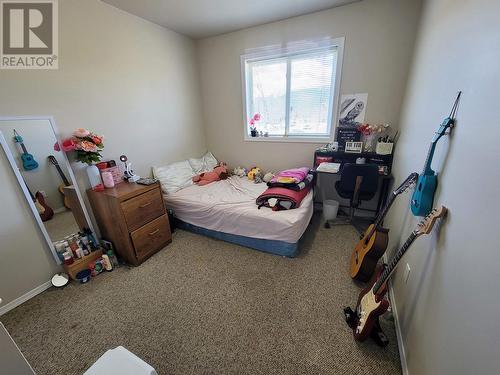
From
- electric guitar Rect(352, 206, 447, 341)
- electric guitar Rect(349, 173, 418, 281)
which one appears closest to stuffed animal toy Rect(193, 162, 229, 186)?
electric guitar Rect(349, 173, 418, 281)

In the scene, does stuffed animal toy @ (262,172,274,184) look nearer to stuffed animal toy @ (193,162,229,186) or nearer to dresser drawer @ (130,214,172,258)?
stuffed animal toy @ (193,162,229,186)

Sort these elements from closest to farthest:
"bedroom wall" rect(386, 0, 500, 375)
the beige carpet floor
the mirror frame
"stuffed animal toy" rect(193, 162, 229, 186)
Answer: "bedroom wall" rect(386, 0, 500, 375)
the beige carpet floor
the mirror frame
"stuffed animal toy" rect(193, 162, 229, 186)

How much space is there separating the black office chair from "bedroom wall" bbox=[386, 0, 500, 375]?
0.86m

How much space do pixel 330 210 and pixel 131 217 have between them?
240 centimetres

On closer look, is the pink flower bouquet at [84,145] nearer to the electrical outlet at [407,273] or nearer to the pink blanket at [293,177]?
the pink blanket at [293,177]

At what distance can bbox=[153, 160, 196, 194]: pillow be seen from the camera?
2707 millimetres

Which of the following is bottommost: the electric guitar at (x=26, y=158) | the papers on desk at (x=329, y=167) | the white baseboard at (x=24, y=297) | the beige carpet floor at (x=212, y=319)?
the beige carpet floor at (x=212, y=319)

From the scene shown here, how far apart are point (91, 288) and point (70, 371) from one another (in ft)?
2.42

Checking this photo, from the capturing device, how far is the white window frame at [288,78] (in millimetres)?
2504

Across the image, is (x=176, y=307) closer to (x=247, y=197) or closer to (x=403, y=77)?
(x=247, y=197)

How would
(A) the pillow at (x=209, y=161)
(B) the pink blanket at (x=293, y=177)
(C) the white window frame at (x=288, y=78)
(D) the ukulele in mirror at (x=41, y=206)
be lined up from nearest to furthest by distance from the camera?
1. (D) the ukulele in mirror at (x=41, y=206)
2. (B) the pink blanket at (x=293, y=177)
3. (C) the white window frame at (x=288, y=78)
4. (A) the pillow at (x=209, y=161)

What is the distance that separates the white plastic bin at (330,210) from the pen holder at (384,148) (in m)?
0.83

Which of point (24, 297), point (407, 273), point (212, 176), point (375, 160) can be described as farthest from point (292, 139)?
point (24, 297)

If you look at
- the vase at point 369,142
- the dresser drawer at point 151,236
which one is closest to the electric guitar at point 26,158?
the dresser drawer at point 151,236
